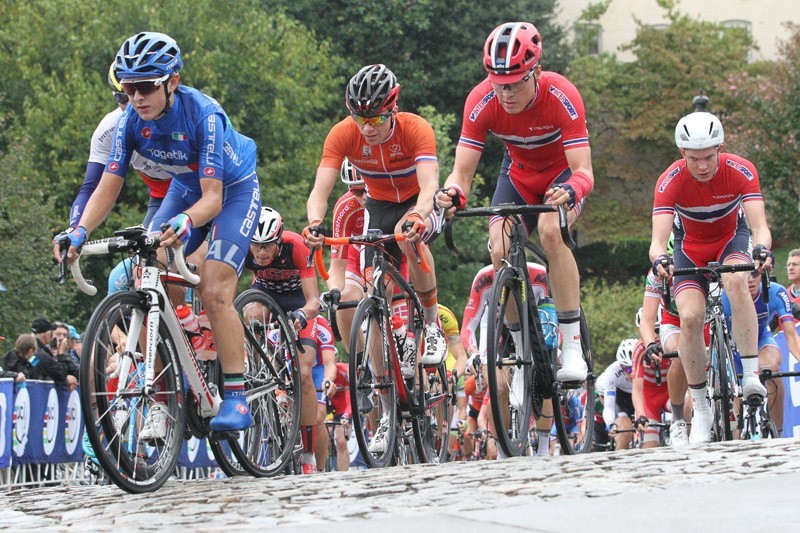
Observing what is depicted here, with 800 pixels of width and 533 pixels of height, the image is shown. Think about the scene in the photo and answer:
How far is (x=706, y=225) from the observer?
462 inches

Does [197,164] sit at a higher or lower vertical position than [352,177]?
lower

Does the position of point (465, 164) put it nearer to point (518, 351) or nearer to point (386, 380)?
point (518, 351)

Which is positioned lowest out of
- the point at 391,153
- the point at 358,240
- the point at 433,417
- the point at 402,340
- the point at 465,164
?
the point at 433,417

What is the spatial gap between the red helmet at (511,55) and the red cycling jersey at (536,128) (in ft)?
0.91

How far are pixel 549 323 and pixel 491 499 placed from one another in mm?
3788

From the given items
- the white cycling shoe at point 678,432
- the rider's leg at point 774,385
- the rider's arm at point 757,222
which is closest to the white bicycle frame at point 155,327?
the rider's arm at point 757,222

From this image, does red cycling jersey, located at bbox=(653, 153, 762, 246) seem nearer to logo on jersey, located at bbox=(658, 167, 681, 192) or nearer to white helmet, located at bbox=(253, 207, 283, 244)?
logo on jersey, located at bbox=(658, 167, 681, 192)

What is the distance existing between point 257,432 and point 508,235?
6.94ft

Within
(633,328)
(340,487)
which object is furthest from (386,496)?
(633,328)

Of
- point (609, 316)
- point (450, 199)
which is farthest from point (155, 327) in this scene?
point (609, 316)

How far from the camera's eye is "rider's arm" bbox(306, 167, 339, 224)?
A: 10.2 meters

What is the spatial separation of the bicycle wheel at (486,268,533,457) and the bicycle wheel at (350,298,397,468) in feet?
2.98

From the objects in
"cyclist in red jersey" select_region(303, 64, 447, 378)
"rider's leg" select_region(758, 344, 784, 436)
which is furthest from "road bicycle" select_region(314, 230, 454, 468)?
"rider's leg" select_region(758, 344, 784, 436)

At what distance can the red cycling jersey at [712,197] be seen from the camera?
1150cm
